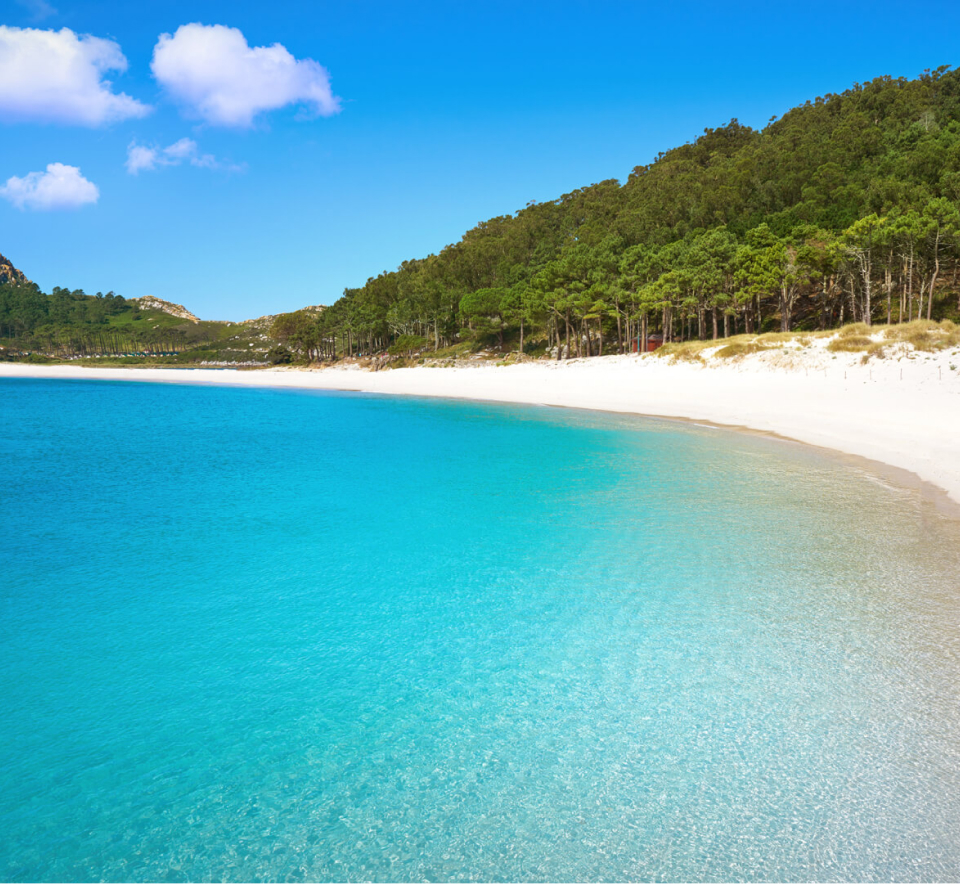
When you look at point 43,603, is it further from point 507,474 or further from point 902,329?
point 902,329

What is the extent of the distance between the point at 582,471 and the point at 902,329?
26156 millimetres

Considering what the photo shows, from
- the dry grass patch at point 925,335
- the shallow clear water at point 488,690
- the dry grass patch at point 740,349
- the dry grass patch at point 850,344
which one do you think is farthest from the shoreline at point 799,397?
the shallow clear water at point 488,690

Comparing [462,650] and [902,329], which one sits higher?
[902,329]

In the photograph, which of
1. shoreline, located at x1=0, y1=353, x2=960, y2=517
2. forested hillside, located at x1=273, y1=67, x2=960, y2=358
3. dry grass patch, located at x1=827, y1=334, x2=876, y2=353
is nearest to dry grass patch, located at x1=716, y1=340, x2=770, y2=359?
shoreline, located at x1=0, y1=353, x2=960, y2=517

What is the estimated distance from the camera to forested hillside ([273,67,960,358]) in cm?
5703

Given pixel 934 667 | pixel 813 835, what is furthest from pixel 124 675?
pixel 934 667

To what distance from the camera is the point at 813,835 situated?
4.28 meters

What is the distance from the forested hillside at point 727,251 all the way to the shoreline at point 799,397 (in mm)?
18303

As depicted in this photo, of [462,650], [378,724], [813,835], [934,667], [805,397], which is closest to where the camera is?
[813,835]

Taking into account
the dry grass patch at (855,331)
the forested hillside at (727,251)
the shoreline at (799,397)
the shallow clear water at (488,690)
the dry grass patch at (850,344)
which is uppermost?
the forested hillside at (727,251)

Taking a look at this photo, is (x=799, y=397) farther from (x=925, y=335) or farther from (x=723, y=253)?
(x=723, y=253)

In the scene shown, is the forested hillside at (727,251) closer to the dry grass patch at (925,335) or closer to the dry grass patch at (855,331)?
the dry grass patch at (855,331)

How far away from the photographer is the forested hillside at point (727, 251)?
5703 cm

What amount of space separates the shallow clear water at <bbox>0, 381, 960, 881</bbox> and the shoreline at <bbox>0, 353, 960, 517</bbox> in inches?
171
